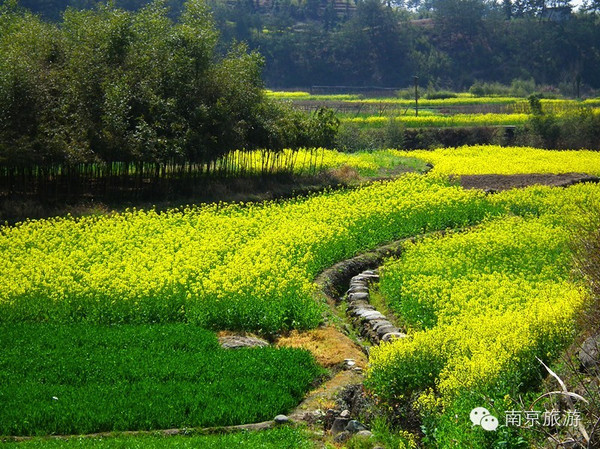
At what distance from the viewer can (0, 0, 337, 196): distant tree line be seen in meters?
27.0

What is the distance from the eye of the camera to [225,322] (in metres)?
16.5

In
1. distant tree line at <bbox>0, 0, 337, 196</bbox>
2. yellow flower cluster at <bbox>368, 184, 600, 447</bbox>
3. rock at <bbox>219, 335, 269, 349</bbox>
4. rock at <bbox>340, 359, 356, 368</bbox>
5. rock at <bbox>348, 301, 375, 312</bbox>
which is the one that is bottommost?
rock at <bbox>348, 301, 375, 312</bbox>

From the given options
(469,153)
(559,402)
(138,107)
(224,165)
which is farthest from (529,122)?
(559,402)

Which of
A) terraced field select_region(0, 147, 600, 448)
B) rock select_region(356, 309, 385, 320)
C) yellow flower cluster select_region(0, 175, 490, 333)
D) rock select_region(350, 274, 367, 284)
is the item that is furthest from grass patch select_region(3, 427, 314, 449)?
rock select_region(350, 274, 367, 284)

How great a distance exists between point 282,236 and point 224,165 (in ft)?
38.1

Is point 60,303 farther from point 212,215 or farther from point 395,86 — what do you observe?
point 395,86

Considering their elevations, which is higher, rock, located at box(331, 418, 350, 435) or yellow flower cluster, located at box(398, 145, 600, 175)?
yellow flower cluster, located at box(398, 145, 600, 175)

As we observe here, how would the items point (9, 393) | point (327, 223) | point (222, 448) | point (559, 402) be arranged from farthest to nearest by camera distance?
point (327, 223), point (9, 393), point (222, 448), point (559, 402)

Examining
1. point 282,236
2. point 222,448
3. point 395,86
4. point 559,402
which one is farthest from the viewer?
point 395,86

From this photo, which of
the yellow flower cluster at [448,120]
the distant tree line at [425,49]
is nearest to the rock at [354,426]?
the yellow flower cluster at [448,120]

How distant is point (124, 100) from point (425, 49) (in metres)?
85.8

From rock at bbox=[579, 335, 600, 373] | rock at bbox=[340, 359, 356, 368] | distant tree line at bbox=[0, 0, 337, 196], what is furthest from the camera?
distant tree line at bbox=[0, 0, 337, 196]

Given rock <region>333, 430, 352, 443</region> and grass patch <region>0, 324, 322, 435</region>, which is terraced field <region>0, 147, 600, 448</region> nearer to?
grass patch <region>0, 324, 322, 435</region>

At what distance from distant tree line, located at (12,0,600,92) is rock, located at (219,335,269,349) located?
84921mm
